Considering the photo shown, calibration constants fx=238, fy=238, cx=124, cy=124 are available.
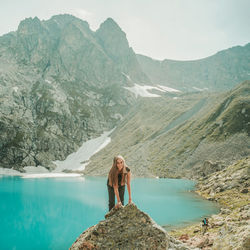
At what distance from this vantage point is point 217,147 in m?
76.6

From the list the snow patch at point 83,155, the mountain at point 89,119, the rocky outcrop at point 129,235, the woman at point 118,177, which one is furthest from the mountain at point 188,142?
the rocky outcrop at point 129,235

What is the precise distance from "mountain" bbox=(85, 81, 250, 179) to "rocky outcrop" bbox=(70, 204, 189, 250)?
61195 mm

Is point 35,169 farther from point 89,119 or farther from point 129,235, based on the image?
point 129,235

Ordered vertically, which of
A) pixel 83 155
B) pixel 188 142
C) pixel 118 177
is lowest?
pixel 83 155

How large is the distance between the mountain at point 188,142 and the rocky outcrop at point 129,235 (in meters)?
61.2

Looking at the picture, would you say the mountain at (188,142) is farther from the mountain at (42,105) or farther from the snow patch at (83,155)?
the mountain at (42,105)

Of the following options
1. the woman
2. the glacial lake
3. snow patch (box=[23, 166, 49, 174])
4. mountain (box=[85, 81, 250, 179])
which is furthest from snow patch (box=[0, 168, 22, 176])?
the woman

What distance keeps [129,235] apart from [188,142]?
8561cm

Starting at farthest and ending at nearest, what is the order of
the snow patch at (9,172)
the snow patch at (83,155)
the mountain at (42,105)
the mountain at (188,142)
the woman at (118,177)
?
the mountain at (42,105), the snow patch at (83,155), the snow patch at (9,172), the mountain at (188,142), the woman at (118,177)

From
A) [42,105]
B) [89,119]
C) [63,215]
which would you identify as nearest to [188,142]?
[63,215]

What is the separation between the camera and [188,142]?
8944 cm

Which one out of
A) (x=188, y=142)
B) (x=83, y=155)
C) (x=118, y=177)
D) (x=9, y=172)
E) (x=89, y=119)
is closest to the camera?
(x=118, y=177)

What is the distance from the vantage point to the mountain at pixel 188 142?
244 feet

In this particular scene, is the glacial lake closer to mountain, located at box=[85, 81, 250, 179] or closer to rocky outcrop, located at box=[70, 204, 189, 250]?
rocky outcrop, located at box=[70, 204, 189, 250]
